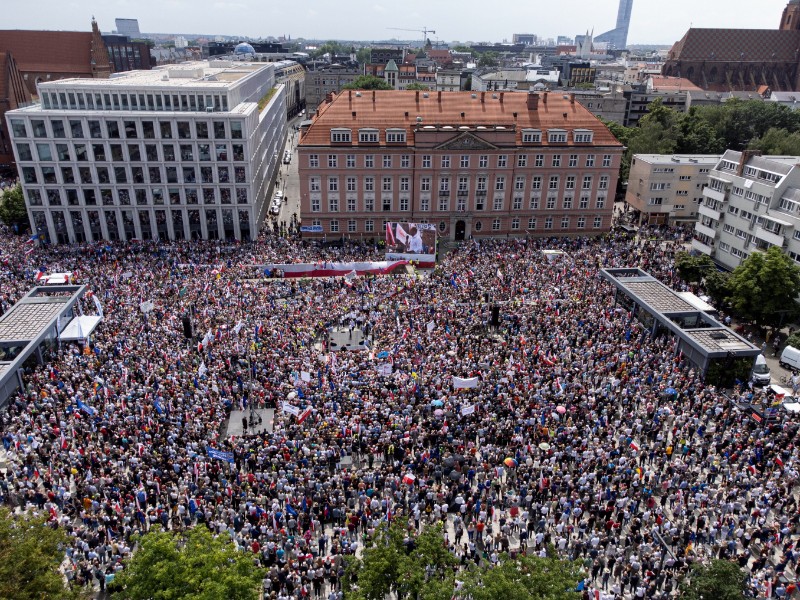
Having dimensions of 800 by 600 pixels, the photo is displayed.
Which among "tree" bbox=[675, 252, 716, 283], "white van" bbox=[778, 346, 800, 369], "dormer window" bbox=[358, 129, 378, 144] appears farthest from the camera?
"dormer window" bbox=[358, 129, 378, 144]

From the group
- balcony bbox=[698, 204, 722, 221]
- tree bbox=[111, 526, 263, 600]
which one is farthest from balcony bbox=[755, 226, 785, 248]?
tree bbox=[111, 526, 263, 600]

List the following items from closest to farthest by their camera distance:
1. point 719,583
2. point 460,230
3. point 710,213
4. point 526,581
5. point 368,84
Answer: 1. point 526,581
2. point 719,583
3. point 710,213
4. point 460,230
5. point 368,84

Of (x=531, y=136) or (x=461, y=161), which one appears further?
(x=531, y=136)

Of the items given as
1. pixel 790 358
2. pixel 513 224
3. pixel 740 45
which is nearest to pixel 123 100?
pixel 513 224

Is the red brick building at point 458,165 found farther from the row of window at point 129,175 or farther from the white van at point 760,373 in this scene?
the white van at point 760,373

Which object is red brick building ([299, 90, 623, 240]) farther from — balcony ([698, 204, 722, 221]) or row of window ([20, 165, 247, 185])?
balcony ([698, 204, 722, 221])

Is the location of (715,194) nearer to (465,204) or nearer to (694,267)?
(694,267)

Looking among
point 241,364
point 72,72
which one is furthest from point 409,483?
point 72,72
